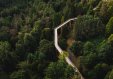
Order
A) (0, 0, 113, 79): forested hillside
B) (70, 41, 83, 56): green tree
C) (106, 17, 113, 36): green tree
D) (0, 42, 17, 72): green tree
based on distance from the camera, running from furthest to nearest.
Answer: (0, 42, 17, 72): green tree, (106, 17, 113, 36): green tree, (70, 41, 83, 56): green tree, (0, 0, 113, 79): forested hillside

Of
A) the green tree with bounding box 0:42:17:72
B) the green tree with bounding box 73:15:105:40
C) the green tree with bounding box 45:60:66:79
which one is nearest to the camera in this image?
the green tree with bounding box 45:60:66:79

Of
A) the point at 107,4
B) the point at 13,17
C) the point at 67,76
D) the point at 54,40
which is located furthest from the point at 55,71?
the point at 13,17

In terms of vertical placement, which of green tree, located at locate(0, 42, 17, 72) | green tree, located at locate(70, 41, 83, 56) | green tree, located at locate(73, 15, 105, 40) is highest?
green tree, located at locate(73, 15, 105, 40)

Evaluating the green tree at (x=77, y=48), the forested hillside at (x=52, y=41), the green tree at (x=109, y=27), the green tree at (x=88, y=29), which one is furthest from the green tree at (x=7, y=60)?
the green tree at (x=109, y=27)

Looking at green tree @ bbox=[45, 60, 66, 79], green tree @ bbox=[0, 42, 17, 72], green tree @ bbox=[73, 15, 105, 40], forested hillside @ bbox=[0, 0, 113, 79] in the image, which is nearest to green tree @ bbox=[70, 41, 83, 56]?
forested hillside @ bbox=[0, 0, 113, 79]

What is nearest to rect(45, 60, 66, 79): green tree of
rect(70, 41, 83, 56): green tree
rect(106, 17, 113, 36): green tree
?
rect(70, 41, 83, 56): green tree

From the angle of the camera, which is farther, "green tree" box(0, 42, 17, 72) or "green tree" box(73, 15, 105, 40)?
"green tree" box(73, 15, 105, 40)

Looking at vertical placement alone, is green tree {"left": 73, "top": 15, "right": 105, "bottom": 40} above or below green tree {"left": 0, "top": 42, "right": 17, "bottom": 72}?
above

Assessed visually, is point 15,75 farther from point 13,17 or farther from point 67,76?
point 13,17

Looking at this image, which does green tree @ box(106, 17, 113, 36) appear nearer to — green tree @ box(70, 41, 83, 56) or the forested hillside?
the forested hillside
